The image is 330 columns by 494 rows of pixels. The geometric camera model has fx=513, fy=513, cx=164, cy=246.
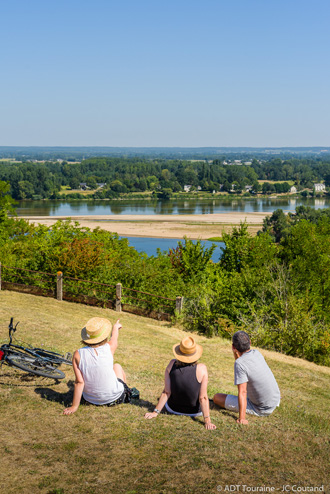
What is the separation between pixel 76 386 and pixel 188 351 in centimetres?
160

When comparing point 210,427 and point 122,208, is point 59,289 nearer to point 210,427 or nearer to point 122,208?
point 210,427

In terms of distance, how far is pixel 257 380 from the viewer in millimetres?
6809

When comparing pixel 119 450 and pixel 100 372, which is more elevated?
pixel 100 372

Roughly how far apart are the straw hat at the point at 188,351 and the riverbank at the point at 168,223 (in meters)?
63.0

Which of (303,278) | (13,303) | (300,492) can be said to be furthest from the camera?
(303,278)

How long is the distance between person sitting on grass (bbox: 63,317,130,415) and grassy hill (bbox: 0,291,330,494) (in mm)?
194

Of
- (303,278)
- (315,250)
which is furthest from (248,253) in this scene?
(315,250)

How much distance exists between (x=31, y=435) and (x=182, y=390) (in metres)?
1.96

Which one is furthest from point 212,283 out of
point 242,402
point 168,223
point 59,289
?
point 168,223

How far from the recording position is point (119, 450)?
5.91 m

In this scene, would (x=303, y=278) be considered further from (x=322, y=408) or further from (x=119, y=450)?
(x=119, y=450)

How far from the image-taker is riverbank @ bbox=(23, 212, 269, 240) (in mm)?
77100

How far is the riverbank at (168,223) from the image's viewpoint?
77100 millimetres

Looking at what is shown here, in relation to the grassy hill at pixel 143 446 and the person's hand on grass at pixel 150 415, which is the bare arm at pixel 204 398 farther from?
the person's hand on grass at pixel 150 415
